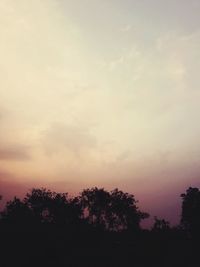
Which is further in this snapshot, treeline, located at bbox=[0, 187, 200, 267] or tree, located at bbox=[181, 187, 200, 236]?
tree, located at bbox=[181, 187, 200, 236]

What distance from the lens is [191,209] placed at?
108 meters

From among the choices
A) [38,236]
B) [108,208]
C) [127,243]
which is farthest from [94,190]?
[38,236]

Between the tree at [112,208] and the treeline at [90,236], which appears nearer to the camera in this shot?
the treeline at [90,236]

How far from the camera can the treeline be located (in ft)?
180

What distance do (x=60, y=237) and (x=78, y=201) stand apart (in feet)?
165

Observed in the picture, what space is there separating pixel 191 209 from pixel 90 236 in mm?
43169

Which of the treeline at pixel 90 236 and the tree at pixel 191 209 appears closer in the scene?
the treeline at pixel 90 236

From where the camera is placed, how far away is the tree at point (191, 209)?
106 metres

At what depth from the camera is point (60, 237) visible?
2586 inches

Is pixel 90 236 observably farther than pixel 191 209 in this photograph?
No

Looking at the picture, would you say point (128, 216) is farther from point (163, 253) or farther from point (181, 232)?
point (163, 253)

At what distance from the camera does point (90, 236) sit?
77000mm

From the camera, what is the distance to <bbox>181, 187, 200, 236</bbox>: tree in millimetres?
106137

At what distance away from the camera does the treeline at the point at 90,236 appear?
55.0m
